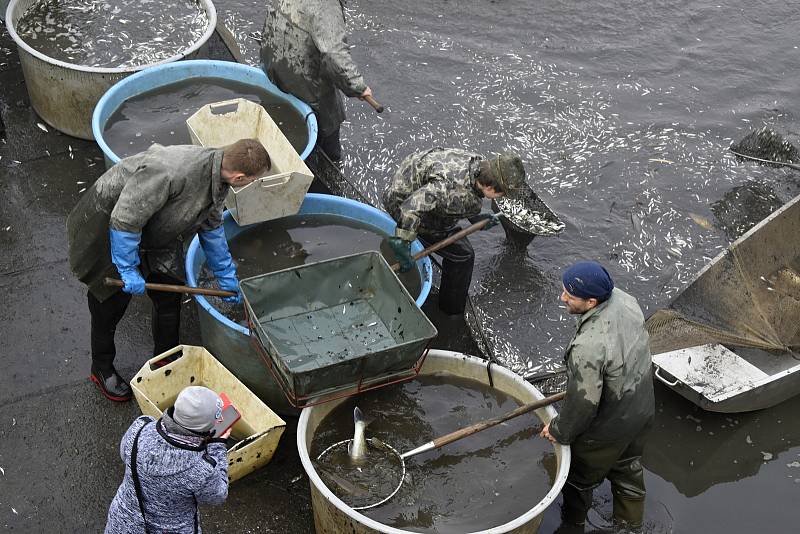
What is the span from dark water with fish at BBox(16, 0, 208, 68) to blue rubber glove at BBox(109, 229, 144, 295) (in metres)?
3.59

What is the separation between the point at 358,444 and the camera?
4.59 metres

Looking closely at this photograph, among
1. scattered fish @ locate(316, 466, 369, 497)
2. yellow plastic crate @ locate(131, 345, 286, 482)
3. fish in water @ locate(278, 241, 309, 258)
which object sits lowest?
yellow plastic crate @ locate(131, 345, 286, 482)

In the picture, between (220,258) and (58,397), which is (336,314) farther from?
(58,397)

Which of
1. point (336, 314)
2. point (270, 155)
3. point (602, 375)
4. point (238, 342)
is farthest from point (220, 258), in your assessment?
point (602, 375)

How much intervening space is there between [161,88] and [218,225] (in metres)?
2.84

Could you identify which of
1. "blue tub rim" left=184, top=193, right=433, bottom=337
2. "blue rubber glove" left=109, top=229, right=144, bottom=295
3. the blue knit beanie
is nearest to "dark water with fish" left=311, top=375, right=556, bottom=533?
"blue tub rim" left=184, top=193, right=433, bottom=337

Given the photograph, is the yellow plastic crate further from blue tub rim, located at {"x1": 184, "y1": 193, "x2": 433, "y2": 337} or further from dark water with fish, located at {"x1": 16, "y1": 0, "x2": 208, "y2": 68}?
dark water with fish, located at {"x1": 16, "y1": 0, "x2": 208, "y2": 68}

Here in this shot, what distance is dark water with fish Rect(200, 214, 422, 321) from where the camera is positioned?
591 centimetres

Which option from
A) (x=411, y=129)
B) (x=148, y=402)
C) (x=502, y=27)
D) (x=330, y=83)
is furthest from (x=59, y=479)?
(x=502, y=27)

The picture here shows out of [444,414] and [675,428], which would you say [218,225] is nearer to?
[444,414]

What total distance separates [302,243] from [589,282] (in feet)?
8.54

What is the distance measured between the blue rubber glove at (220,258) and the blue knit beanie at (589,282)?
6.85 feet

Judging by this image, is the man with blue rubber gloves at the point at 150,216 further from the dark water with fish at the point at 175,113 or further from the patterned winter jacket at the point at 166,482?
the dark water with fish at the point at 175,113

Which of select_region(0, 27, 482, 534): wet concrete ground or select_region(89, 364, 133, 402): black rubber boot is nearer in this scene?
select_region(0, 27, 482, 534): wet concrete ground
